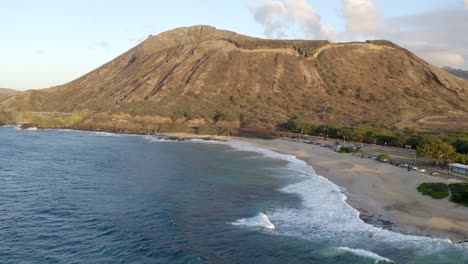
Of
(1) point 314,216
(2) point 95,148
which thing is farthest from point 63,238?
(2) point 95,148

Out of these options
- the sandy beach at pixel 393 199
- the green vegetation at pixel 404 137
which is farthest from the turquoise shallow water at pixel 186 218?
the green vegetation at pixel 404 137

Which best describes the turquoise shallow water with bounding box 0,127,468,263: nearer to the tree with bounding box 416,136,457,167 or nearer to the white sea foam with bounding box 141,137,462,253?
the white sea foam with bounding box 141,137,462,253

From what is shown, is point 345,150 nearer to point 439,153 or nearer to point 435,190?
point 439,153

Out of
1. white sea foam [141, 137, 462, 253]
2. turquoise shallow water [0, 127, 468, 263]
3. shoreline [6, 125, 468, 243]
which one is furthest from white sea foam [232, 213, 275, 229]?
shoreline [6, 125, 468, 243]

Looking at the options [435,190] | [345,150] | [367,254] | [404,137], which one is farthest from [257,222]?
[404,137]

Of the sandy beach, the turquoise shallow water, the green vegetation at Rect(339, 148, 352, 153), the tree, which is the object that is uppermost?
the tree

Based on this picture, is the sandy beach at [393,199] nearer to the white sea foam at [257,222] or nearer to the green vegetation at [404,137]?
the green vegetation at [404,137]
